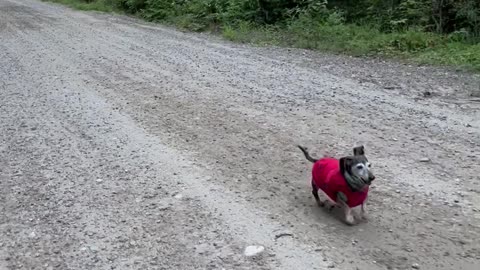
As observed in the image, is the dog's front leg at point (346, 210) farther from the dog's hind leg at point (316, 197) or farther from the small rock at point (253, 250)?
the small rock at point (253, 250)

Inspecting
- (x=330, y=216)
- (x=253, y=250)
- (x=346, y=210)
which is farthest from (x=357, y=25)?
(x=253, y=250)

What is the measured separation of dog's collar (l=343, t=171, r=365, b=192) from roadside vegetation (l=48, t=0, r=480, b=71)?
239 inches

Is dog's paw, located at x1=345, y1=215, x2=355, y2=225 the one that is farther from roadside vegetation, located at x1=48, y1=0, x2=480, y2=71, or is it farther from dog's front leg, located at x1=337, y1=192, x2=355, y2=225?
roadside vegetation, located at x1=48, y1=0, x2=480, y2=71

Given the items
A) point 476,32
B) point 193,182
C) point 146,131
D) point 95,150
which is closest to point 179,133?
point 146,131

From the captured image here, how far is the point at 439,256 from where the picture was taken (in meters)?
3.14

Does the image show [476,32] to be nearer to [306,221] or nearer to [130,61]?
[130,61]

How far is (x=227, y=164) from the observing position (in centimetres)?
462

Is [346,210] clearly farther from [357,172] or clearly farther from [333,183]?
[357,172]

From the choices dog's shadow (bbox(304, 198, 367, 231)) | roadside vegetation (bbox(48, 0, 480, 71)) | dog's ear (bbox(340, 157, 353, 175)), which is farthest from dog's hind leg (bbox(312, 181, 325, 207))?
roadside vegetation (bbox(48, 0, 480, 71))

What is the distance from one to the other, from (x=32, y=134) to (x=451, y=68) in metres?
6.58

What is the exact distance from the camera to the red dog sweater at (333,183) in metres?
3.35

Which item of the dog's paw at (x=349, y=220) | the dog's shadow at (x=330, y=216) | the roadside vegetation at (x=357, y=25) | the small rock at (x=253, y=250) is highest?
the roadside vegetation at (x=357, y=25)

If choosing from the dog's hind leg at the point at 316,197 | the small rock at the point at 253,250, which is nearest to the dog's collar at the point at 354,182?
the dog's hind leg at the point at 316,197

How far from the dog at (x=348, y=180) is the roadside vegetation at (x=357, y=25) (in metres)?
5.94
